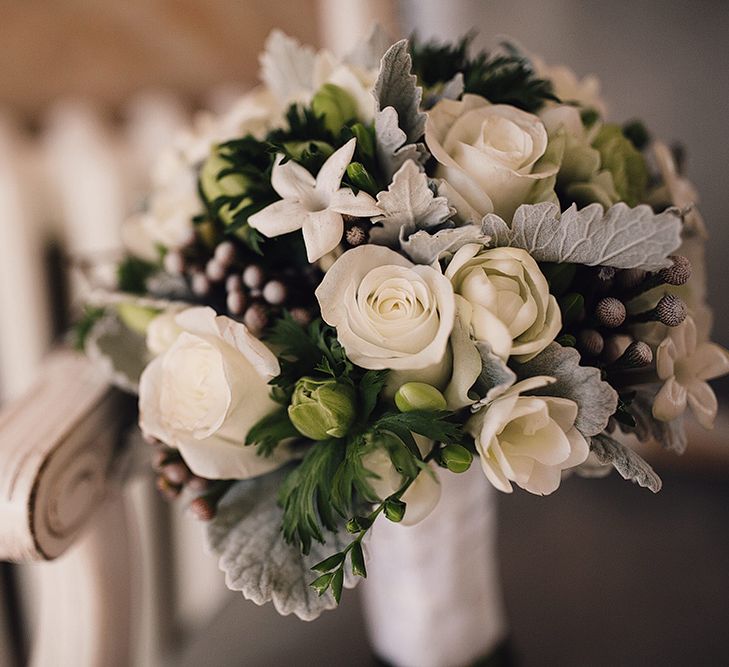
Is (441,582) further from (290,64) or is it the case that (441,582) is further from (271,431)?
(290,64)

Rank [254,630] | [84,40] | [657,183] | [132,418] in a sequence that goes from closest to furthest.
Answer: [657,183] → [132,418] → [254,630] → [84,40]

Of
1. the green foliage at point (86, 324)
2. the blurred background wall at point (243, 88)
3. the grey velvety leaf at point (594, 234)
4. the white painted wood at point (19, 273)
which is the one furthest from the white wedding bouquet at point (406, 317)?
the white painted wood at point (19, 273)

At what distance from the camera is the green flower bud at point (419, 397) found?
1.22ft

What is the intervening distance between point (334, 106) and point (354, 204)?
0.10m

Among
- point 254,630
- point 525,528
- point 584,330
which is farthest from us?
point 525,528

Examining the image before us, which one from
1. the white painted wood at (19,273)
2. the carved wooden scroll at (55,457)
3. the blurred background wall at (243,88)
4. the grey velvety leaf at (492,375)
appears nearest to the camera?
the grey velvety leaf at (492,375)

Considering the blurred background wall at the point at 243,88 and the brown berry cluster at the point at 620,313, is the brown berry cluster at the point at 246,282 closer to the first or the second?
the brown berry cluster at the point at 620,313

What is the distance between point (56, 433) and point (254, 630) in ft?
1.14

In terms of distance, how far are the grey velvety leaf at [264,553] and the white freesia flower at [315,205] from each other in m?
0.17

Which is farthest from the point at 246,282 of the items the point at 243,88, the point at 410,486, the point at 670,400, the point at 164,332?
the point at 243,88

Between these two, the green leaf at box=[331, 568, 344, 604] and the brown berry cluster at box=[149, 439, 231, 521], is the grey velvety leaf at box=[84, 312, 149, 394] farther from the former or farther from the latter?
the green leaf at box=[331, 568, 344, 604]

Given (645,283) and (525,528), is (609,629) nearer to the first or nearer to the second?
(525,528)

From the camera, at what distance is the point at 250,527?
0.43m

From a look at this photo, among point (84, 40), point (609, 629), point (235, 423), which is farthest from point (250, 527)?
point (84, 40)
